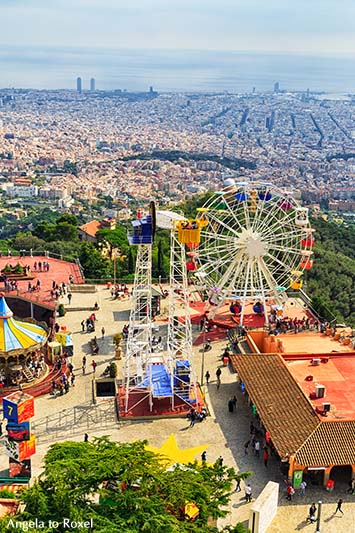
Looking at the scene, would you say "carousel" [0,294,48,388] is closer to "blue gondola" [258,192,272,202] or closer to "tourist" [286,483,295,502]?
"tourist" [286,483,295,502]

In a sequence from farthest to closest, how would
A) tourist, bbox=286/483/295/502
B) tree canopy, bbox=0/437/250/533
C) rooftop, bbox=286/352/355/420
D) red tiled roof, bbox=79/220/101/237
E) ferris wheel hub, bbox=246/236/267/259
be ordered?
red tiled roof, bbox=79/220/101/237 → ferris wheel hub, bbox=246/236/267/259 → rooftop, bbox=286/352/355/420 → tourist, bbox=286/483/295/502 → tree canopy, bbox=0/437/250/533

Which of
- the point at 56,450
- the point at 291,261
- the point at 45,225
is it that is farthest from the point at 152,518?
the point at 45,225

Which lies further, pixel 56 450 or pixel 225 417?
pixel 225 417

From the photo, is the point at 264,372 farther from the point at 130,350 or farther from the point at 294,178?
the point at 294,178

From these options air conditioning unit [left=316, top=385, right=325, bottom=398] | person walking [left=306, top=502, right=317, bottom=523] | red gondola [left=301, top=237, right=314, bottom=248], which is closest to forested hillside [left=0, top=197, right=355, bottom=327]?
red gondola [left=301, top=237, right=314, bottom=248]

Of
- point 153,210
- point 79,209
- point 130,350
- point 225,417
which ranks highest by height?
point 153,210

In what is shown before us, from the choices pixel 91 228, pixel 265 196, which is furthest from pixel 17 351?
pixel 91 228
